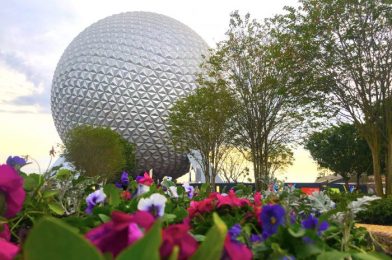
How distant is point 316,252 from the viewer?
4.97 ft

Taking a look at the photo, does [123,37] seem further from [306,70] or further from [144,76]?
[306,70]

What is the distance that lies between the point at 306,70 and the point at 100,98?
3165cm

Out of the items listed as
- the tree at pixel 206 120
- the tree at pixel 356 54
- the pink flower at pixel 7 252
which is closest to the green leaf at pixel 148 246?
the pink flower at pixel 7 252

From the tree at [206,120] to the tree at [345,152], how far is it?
1734 cm

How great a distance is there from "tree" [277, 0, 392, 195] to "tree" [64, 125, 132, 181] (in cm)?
2614

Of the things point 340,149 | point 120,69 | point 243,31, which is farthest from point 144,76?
point 243,31

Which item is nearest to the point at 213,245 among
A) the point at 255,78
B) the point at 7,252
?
the point at 7,252

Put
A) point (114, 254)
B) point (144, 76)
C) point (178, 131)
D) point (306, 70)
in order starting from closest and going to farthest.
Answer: point (114, 254) → point (306, 70) → point (178, 131) → point (144, 76)

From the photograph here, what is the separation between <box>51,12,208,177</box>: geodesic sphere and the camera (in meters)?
49.0

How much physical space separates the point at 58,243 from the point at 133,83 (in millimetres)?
48648

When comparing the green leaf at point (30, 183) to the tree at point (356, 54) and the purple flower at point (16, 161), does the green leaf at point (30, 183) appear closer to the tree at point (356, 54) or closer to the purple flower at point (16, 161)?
the purple flower at point (16, 161)

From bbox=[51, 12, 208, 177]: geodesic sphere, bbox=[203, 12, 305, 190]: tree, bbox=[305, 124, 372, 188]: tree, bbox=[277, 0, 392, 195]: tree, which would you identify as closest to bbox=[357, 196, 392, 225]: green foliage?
bbox=[277, 0, 392, 195]: tree

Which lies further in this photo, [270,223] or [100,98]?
[100,98]

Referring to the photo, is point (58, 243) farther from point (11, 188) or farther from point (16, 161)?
point (16, 161)
